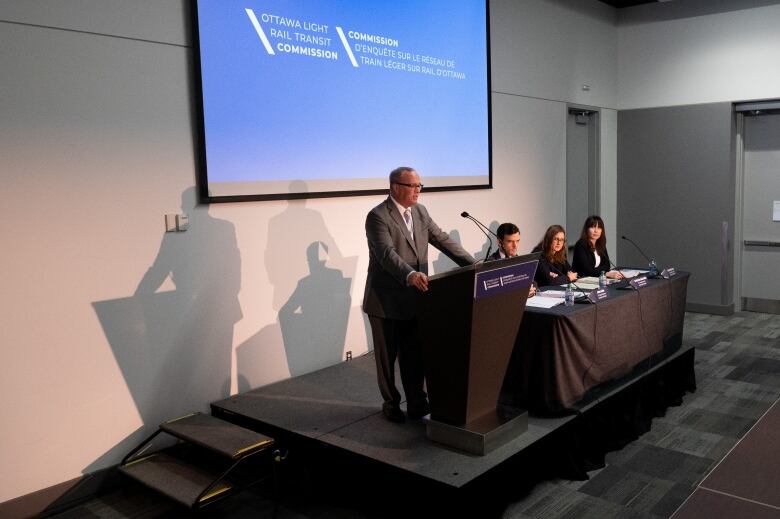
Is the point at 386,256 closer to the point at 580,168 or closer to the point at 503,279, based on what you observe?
the point at 503,279

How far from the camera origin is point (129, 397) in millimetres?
3617

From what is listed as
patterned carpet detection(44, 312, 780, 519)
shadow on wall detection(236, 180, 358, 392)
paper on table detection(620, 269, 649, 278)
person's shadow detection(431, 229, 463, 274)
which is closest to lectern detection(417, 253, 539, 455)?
patterned carpet detection(44, 312, 780, 519)

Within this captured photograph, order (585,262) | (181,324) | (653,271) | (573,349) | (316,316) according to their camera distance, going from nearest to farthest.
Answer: (573,349) → (181,324) → (316,316) → (653,271) → (585,262)

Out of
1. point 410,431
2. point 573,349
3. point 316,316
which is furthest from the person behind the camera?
point 316,316

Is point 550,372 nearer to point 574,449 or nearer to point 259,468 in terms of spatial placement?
point 574,449

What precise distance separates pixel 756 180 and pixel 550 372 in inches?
203

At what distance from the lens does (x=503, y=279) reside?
3004 millimetres

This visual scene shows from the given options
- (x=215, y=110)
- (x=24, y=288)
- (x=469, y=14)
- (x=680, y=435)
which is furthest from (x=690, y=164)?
(x=24, y=288)

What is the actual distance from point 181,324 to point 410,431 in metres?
1.45

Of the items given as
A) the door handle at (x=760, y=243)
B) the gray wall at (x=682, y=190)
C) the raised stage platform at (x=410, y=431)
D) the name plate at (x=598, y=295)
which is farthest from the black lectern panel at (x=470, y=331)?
the door handle at (x=760, y=243)

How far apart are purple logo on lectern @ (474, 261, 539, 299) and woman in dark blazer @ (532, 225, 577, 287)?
5.09 feet

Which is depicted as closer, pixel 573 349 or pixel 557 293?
pixel 573 349

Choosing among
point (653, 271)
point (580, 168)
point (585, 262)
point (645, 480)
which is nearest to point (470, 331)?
point (645, 480)

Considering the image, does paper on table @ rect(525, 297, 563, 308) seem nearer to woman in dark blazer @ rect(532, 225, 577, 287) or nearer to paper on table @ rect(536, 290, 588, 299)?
paper on table @ rect(536, 290, 588, 299)
